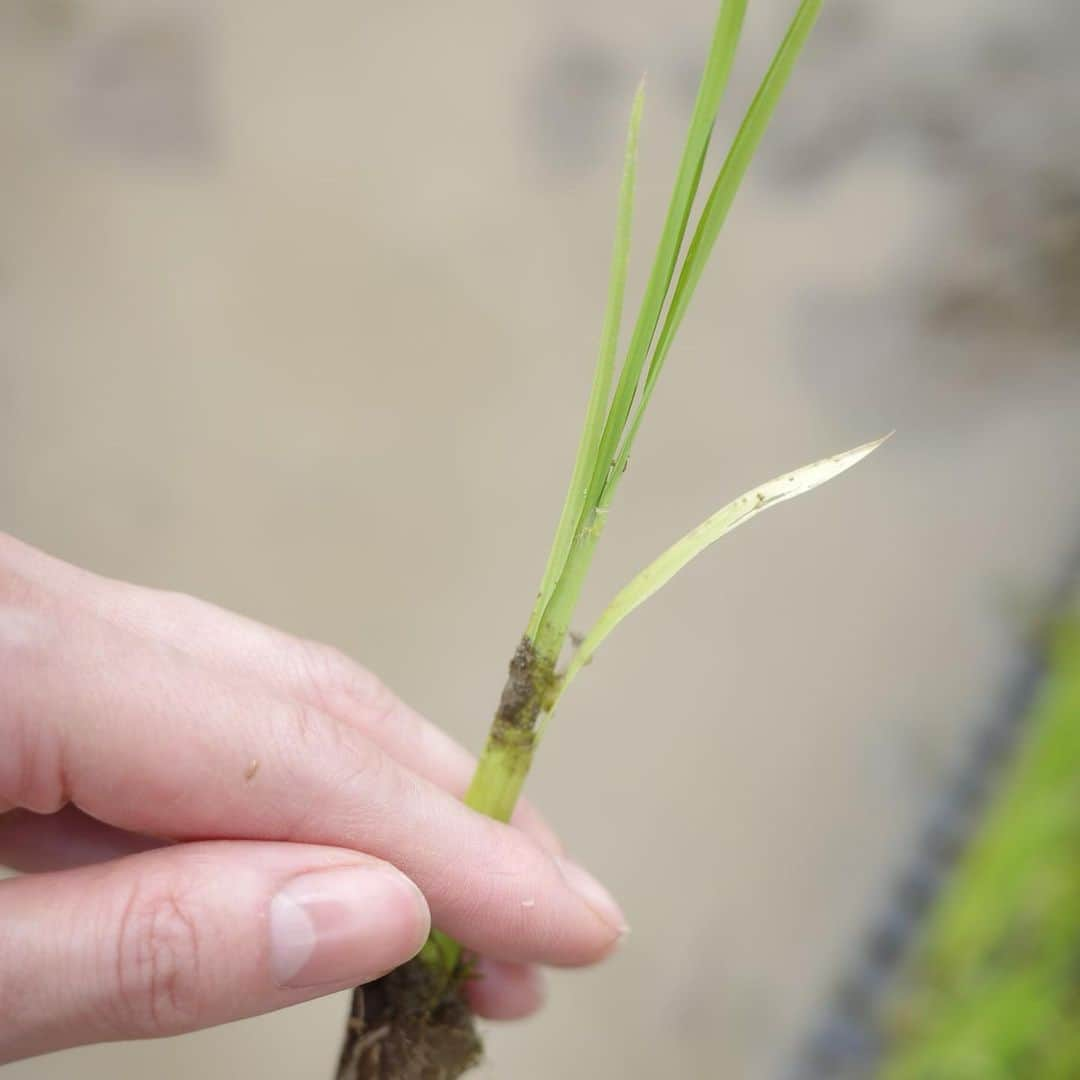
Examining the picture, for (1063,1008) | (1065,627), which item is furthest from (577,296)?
(1063,1008)

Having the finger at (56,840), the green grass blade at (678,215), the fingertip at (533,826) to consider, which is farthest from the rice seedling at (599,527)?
the finger at (56,840)

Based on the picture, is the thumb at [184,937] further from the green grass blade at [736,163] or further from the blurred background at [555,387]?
the blurred background at [555,387]

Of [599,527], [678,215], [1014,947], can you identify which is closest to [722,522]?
[599,527]

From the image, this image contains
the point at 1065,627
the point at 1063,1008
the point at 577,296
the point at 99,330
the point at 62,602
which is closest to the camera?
the point at 62,602

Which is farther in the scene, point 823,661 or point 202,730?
point 823,661

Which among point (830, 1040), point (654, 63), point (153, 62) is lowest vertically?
point (830, 1040)

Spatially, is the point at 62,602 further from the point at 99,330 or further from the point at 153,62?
the point at 153,62

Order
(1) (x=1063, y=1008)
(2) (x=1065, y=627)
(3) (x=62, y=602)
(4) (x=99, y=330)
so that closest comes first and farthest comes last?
1. (3) (x=62, y=602)
2. (1) (x=1063, y=1008)
3. (4) (x=99, y=330)
4. (2) (x=1065, y=627)

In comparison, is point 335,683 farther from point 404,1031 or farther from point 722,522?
point 722,522
